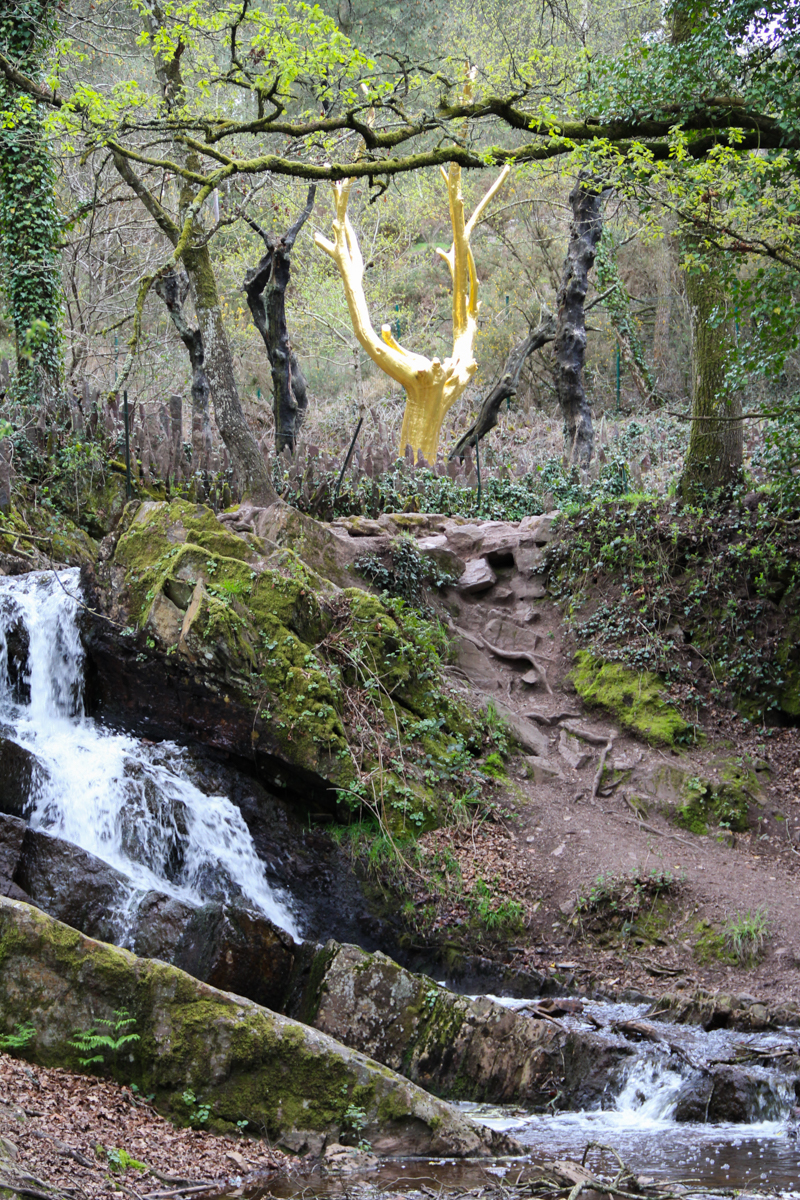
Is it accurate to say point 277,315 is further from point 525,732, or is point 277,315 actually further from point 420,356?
point 525,732

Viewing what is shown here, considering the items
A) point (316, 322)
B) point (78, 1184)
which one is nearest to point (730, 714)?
point (78, 1184)

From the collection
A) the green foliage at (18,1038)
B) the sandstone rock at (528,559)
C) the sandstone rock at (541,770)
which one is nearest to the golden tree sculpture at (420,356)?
the sandstone rock at (528,559)

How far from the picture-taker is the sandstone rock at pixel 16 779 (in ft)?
21.9

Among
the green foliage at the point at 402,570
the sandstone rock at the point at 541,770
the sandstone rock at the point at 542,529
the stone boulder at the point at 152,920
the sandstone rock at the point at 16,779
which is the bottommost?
the stone boulder at the point at 152,920

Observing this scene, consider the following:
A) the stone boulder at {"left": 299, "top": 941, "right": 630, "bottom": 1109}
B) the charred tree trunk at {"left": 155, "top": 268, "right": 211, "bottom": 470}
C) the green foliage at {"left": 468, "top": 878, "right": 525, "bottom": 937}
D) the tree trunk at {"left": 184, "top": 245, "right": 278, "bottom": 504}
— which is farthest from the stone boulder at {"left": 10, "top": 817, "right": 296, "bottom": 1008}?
the charred tree trunk at {"left": 155, "top": 268, "right": 211, "bottom": 470}

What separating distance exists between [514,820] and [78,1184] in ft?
19.5

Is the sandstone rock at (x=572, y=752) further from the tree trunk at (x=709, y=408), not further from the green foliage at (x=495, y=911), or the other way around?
the tree trunk at (x=709, y=408)

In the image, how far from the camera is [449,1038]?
5.45 metres

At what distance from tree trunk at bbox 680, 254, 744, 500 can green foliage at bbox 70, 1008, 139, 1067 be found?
855 centimetres

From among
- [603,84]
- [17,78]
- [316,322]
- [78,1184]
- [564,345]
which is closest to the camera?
[78,1184]

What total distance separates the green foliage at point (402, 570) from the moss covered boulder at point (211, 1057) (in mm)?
6327

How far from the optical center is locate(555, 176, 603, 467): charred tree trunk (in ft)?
54.1

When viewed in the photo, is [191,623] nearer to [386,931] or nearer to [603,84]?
[386,931]

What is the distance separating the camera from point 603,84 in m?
8.54
